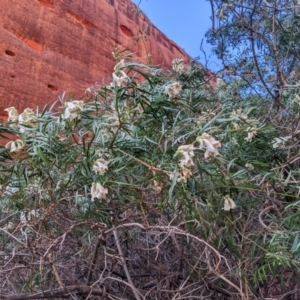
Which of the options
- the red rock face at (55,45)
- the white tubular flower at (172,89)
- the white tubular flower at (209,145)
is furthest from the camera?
the red rock face at (55,45)

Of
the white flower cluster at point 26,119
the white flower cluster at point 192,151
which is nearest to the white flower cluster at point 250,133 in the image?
the white flower cluster at point 192,151

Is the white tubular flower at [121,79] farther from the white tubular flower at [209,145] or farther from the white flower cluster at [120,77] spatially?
the white tubular flower at [209,145]

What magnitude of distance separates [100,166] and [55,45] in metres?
6.81

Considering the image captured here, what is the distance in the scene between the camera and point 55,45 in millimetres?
7656

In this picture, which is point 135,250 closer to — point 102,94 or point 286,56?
point 102,94

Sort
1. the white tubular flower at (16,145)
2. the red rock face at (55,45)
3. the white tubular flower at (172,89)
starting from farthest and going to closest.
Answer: the red rock face at (55,45) → the white tubular flower at (172,89) → the white tubular flower at (16,145)

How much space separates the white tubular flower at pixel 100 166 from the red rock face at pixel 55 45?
4.95 meters

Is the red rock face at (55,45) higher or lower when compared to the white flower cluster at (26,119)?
higher

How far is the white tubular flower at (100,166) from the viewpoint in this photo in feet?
4.45

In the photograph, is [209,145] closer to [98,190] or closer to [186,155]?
[186,155]

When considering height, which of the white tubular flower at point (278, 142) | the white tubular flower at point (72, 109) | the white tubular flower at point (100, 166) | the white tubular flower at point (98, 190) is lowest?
the white tubular flower at point (98, 190)

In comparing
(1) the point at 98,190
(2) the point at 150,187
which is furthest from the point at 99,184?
(2) the point at 150,187

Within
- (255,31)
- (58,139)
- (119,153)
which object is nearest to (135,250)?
(119,153)

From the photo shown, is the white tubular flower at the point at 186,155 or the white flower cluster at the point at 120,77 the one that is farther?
the white flower cluster at the point at 120,77
